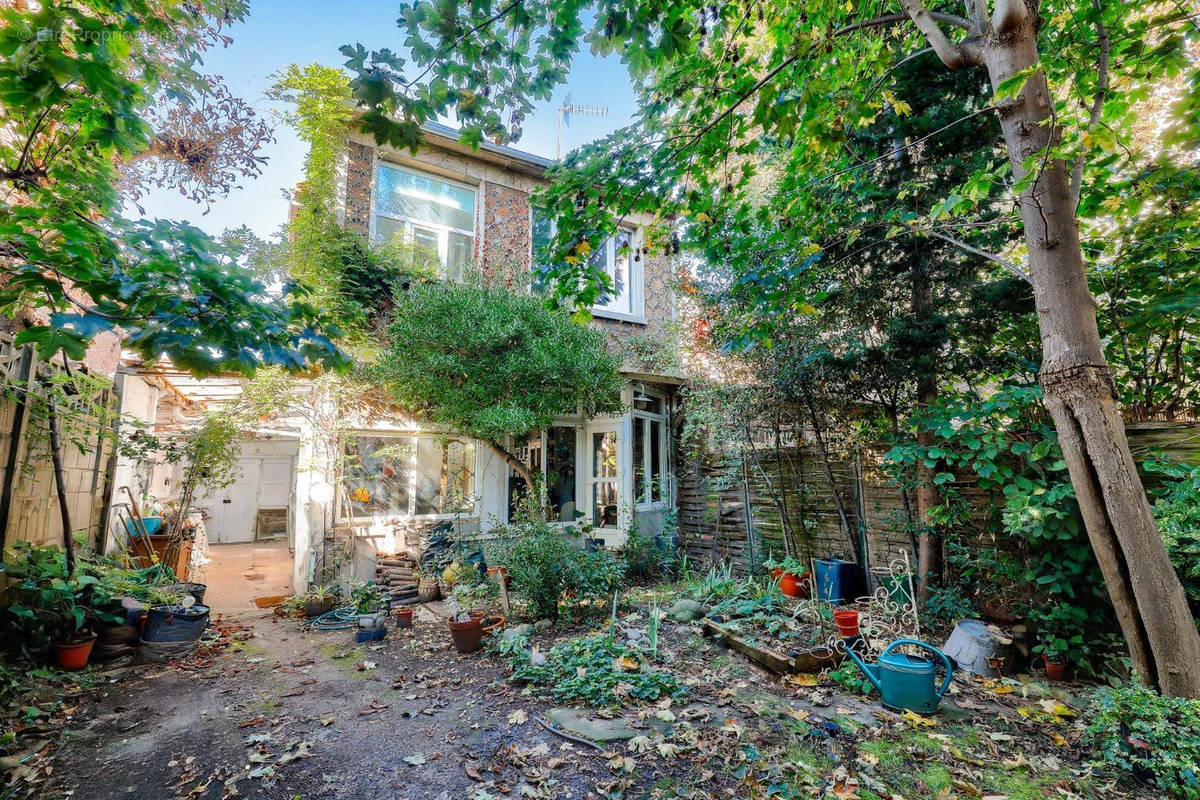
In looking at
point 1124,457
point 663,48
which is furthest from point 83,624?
point 1124,457

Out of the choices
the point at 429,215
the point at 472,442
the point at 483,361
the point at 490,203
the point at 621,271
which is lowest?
the point at 472,442

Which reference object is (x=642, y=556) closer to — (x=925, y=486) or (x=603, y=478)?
(x=603, y=478)

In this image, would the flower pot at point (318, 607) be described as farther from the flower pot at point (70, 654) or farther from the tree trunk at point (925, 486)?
the tree trunk at point (925, 486)

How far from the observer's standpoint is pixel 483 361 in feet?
22.3

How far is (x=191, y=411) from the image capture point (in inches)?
463

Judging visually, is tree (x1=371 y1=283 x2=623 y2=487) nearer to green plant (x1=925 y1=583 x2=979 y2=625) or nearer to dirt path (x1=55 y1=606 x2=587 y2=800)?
dirt path (x1=55 y1=606 x2=587 y2=800)

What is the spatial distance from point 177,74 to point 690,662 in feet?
21.3

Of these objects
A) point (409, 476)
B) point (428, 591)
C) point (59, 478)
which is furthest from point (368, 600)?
point (59, 478)

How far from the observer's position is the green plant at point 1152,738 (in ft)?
8.17

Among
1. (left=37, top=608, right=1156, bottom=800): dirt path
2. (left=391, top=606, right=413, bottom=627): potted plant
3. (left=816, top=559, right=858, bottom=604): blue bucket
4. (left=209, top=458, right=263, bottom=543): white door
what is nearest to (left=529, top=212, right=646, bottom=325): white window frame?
(left=816, top=559, right=858, bottom=604): blue bucket

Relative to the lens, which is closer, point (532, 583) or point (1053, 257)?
point (1053, 257)

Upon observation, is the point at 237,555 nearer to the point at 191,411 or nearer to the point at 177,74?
the point at 191,411

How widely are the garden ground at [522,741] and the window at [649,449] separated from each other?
463 cm

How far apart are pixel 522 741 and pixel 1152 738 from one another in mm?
3501
